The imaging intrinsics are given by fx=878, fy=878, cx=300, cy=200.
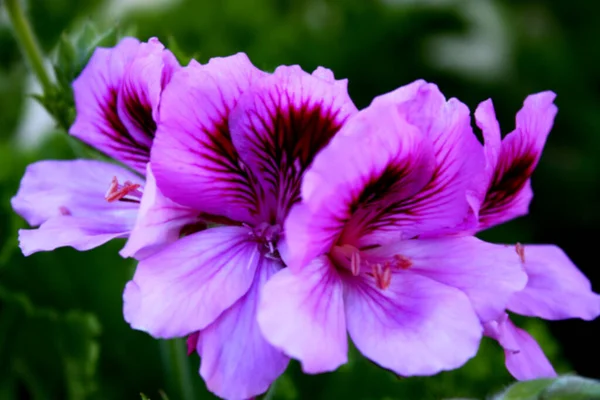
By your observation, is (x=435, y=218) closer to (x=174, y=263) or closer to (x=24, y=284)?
(x=174, y=263)

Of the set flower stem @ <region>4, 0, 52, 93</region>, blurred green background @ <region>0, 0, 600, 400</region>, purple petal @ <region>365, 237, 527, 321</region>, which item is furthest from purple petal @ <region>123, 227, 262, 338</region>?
blurred green background @ <region>0, 0, 600, 400</region>

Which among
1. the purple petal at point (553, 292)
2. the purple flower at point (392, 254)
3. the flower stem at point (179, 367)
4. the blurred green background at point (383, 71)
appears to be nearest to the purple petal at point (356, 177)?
the purple flower at point (392, 254)

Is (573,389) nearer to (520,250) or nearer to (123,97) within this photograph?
(520,250)

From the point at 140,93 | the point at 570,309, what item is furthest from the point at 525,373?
the point at 140,93

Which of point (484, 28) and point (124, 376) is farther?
point (484, 28)

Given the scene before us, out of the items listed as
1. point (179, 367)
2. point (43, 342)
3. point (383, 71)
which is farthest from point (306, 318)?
point (383, 71)

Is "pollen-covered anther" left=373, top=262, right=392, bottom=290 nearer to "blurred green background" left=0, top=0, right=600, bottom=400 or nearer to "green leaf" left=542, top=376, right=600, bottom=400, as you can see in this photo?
"green leaf" left=542, top=376, right=600, bottom=400

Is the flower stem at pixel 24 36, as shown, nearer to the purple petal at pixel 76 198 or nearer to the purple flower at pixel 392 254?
the purple petal at pixel 76 198

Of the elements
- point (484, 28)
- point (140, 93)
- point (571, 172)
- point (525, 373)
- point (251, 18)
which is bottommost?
point (571, 172)
